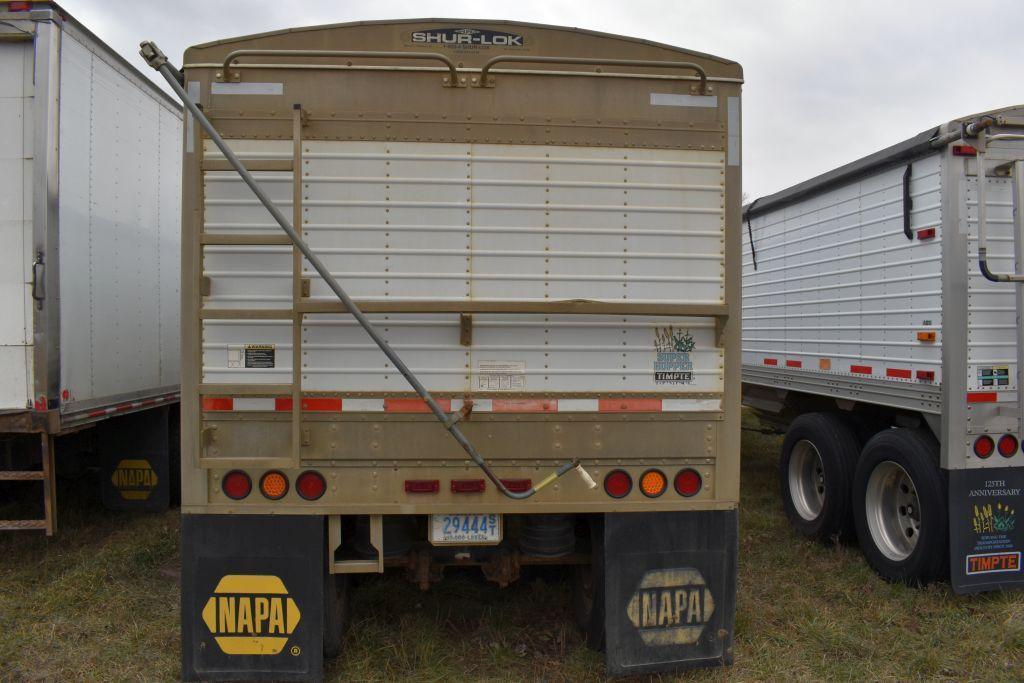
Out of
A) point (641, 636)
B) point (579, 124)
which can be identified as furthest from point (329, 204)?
point (641, 636)

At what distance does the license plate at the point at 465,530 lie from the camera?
3193 mm

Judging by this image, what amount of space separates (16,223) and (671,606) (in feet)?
15.4

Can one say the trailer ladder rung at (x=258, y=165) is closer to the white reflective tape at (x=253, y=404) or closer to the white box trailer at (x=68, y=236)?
the white reflective tape at (x=253, y=404)

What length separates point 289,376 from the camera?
306 cm

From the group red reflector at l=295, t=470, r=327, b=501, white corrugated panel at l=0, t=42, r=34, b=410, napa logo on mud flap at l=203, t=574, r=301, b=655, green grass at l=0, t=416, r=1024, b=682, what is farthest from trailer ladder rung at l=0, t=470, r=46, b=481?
red reflector at l=295, t=470, r=327, b=501

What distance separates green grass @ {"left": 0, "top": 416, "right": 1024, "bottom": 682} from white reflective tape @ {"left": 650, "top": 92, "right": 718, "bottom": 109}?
2824 mm

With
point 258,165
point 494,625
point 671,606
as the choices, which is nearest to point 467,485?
point 671,606

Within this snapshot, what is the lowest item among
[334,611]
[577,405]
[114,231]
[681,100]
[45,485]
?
[334,611]

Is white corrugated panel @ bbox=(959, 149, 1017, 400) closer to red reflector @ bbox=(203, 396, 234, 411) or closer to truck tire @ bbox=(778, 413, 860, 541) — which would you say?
truck tire @ bbox=(778, 413, 860, 541)

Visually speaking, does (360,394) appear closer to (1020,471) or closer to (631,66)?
(631,66)

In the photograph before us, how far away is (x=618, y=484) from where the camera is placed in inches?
127

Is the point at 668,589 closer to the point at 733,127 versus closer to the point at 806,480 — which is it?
the point at 733,127

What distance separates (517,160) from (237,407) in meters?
1.68

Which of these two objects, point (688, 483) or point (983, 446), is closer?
point (688, 483)
